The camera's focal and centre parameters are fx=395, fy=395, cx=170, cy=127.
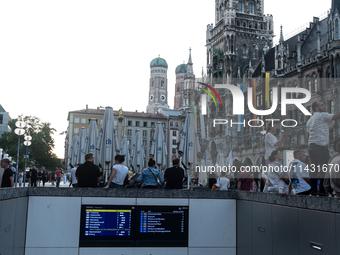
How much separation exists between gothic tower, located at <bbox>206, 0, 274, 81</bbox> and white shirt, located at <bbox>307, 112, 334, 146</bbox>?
5383 cm

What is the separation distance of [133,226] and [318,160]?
13.6 ft

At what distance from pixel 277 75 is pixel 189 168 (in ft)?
105

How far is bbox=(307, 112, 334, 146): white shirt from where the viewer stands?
23.4 ft

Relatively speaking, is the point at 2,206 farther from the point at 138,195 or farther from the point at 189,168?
the point at 189,168

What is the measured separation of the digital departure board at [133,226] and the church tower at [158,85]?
151 m

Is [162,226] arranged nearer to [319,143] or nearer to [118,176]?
[118,176]

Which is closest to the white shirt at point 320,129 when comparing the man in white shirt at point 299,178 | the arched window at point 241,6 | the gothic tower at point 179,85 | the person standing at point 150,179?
the man in white shirt at point 299,178

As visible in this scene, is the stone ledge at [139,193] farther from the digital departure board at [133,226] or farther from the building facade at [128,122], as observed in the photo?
the building facade at [128,122]

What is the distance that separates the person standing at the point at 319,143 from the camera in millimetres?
7086

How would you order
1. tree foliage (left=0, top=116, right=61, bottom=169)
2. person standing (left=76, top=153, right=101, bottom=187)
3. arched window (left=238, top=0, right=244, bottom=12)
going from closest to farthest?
person standing (left=76, top=153, right=101, bottom=187) → arched window (left=238, top=0, right=244, bottom=12) → tree foliage (left=0, top=116, right=61, bottom=169)

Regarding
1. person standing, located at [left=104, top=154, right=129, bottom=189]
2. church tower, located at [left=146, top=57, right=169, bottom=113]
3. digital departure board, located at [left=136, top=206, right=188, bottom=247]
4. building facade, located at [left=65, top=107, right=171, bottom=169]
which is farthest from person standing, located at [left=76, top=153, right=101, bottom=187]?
church tower, located at [left=146, top=57, right=169, bottom=113]

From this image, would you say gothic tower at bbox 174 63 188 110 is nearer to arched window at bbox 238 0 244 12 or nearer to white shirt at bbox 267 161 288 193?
Result: arched window at bbox 238 0 244 12

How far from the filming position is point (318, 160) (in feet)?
23.3

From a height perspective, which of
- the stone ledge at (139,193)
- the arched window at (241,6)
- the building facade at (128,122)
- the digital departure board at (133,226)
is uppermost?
the arched window at (241,6)
